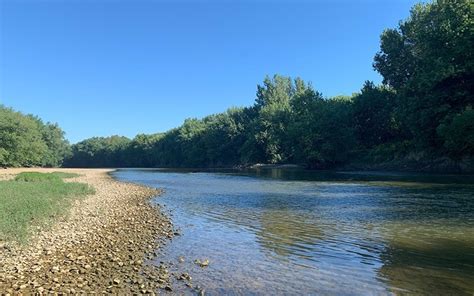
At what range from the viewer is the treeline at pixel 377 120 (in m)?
53.7

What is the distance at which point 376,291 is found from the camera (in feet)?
32.2

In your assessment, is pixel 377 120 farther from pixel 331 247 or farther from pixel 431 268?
pixel 431 268

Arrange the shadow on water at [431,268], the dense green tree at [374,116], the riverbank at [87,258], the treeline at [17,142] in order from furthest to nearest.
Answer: the treeline at [17,142], the dense green tree at [374,116], the riverbank at [87,258], the shadow on water at [431,268]

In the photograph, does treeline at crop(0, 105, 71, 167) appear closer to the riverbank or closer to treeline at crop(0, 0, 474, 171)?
treeline at crop(0, 0, 474, 171)

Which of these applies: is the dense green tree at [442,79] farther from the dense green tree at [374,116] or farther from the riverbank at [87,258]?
the riverbank at [87,258]

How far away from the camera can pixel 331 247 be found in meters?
14.6

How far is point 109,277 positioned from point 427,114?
182ft

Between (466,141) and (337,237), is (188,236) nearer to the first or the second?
(337,237)

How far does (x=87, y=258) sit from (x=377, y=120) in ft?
277

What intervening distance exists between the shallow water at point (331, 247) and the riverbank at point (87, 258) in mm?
→ 1070

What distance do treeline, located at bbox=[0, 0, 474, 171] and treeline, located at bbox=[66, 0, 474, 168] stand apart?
6.7 inches

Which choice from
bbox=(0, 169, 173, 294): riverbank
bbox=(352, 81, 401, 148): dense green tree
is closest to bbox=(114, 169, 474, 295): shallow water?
bbox=(0, 169, 173, 294): riverbank

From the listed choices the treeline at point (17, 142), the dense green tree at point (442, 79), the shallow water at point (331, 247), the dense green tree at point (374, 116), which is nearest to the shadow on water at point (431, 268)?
the shallow water at point (331, 247)

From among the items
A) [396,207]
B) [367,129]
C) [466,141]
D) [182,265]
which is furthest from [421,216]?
[367,129]
